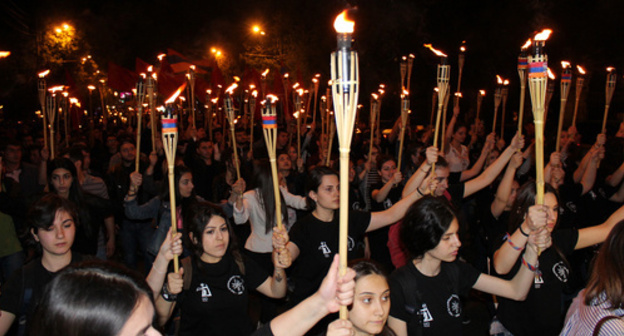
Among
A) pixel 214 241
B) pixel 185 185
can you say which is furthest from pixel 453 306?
pixel 185 185

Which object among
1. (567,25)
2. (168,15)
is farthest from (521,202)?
(168,15)

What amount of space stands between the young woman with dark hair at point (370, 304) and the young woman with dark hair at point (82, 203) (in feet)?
10.8

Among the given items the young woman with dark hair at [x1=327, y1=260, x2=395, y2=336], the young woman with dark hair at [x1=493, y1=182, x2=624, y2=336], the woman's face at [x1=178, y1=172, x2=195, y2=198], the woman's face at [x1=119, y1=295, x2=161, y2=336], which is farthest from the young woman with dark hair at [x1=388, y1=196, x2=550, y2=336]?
the woman's face at [x1=178, y1=172, x2=195, y2=198]

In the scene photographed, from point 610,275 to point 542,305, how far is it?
115 cm

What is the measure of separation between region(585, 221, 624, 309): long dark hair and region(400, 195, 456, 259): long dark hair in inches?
38.6

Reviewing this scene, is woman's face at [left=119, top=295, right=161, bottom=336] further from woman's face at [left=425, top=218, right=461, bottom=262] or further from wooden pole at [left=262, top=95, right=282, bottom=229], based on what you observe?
woman's face at [left=425, top=218, right=461, bottom=262]

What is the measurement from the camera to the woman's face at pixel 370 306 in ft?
9.71

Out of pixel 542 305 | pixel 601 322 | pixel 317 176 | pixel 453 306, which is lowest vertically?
pixel 542 305

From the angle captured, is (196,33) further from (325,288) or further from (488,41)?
(325,288)

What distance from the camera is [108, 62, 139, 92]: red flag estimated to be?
620 inches

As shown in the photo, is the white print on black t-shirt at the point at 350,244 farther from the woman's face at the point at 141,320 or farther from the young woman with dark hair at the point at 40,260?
the woman's face at the point at 141,320

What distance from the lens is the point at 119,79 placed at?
15875mm

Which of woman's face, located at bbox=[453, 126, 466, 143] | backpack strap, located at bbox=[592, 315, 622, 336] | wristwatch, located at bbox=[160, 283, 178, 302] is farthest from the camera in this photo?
woman's face, located at bbox=[453, 126, 466, 143]

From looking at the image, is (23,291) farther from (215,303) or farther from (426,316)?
(426,316)
